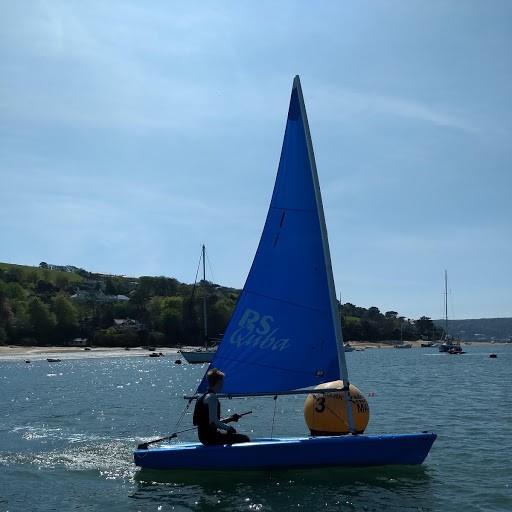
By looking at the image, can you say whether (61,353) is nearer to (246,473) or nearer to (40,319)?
(40,319)

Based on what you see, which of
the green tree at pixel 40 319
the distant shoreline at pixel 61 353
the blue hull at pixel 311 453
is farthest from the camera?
the green tree at pixel 40 319

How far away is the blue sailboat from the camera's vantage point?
14.4 meters

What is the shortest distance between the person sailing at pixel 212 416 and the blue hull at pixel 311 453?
32cm

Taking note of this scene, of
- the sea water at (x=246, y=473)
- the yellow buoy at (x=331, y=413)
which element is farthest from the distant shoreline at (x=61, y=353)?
the yellow buoy at (x=331, y=413)

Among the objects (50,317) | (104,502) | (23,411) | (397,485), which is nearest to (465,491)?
(397,485)

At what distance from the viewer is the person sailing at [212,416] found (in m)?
14.5

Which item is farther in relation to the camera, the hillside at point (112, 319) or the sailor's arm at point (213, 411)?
the hillside at point (112, 319)

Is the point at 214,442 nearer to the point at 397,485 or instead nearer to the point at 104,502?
the point at 104,502

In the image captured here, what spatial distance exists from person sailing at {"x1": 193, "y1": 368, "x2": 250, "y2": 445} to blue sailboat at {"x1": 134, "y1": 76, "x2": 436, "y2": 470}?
0.28m

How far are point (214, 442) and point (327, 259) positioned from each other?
14.8ft

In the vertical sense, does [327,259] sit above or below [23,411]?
above

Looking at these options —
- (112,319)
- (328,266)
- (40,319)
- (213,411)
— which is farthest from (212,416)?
(112,319)

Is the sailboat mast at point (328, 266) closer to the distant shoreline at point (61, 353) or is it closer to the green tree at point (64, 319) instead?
the distant shoreline at point (61, 353)

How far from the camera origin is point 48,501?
1337cm
